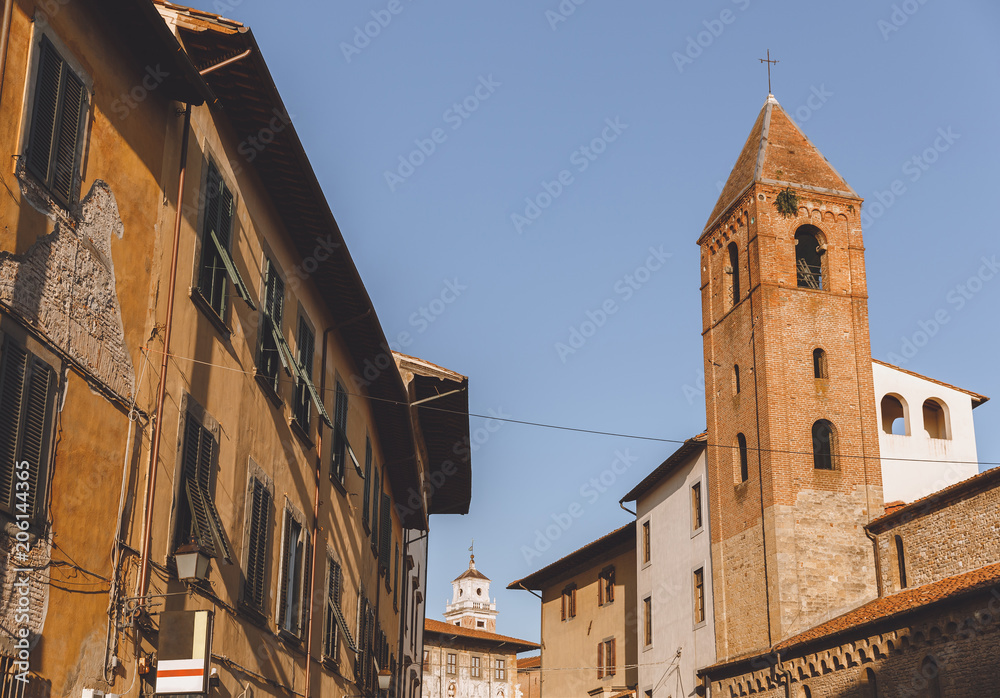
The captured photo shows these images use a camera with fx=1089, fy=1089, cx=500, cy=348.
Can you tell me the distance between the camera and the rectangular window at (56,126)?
714 centimetres

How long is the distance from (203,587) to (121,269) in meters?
3.00

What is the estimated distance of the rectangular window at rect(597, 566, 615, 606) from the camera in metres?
43.0

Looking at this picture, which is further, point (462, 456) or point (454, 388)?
point (462, 456)

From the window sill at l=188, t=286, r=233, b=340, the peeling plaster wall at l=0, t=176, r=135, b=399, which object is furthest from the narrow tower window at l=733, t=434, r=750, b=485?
the peeling plaster wall at l=0, t=176, r=135, b=399

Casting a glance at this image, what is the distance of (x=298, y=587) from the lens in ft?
44.8

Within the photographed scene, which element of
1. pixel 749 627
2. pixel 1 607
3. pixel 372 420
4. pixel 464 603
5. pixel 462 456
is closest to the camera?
pixel 1 607

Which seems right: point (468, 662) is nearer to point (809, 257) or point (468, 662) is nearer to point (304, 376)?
point (809, 257)

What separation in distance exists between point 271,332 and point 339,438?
173 inches

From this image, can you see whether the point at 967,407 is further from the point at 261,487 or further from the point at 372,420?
the point at 261,487

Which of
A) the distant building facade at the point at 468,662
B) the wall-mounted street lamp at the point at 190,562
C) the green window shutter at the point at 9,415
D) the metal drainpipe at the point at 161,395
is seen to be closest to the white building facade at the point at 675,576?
the distant building facade at the point at 468,662

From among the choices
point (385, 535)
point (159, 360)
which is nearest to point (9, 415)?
point (159, 360)

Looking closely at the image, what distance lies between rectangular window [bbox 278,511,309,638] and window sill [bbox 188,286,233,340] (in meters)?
3.25


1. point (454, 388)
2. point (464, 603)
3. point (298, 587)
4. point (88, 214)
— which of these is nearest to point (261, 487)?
point (298, 587)

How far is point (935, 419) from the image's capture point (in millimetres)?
34344
